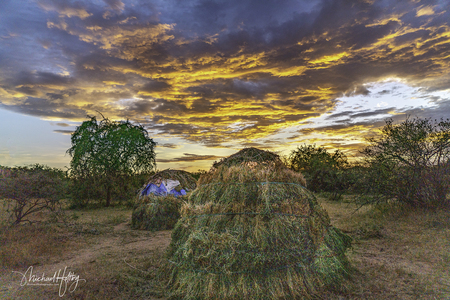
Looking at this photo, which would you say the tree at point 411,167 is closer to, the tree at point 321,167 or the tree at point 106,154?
the tree at point 321,167

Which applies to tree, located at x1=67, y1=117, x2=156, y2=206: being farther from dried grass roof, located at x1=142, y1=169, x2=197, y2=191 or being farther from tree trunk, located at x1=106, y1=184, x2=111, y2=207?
dried grass roof, located at x1=142, y1=169, x2=197, y2=191

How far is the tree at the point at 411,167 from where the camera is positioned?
10883 mm

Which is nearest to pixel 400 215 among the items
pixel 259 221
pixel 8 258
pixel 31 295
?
pixel 259 221

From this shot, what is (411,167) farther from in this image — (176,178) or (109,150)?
(109,150)

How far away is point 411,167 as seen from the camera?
37.5 feet

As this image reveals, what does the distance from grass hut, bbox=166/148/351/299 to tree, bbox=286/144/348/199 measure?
14498mm

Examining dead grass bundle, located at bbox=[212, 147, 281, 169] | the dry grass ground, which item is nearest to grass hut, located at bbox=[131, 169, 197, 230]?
the dry grass ground

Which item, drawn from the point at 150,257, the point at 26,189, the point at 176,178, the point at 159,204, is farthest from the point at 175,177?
the point at 150,257

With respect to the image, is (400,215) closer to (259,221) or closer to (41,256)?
(259,221)

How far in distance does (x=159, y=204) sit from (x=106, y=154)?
354 inches

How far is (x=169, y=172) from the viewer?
14406mm

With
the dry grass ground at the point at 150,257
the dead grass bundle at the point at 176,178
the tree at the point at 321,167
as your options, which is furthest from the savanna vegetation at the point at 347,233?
the tree at the point at 321,167

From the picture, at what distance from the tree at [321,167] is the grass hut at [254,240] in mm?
14498

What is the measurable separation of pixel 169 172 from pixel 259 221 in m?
9.82
